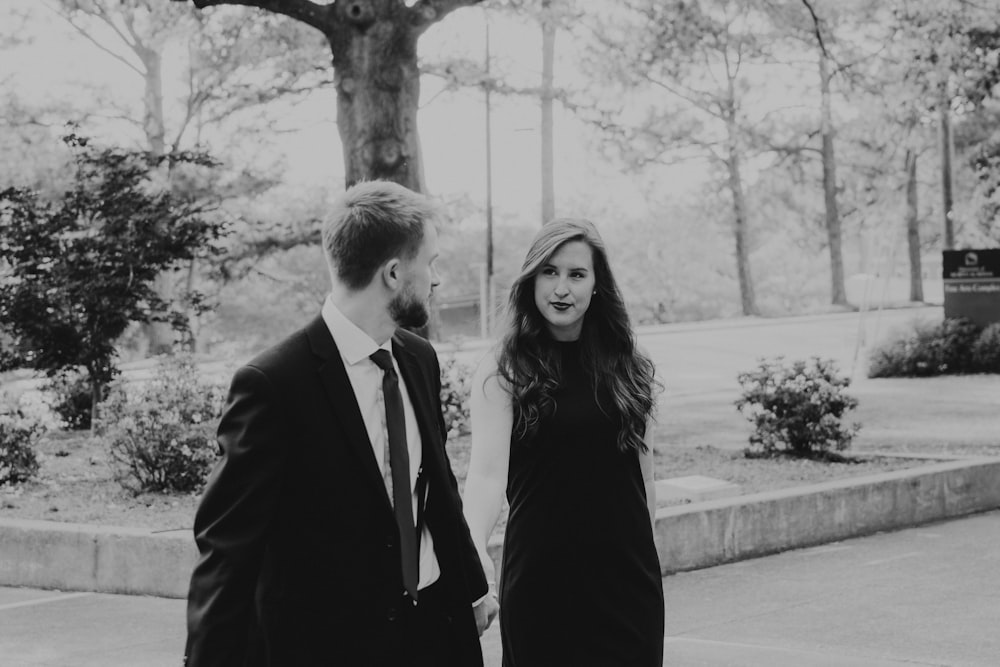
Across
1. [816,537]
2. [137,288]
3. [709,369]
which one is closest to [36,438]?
[137,288]

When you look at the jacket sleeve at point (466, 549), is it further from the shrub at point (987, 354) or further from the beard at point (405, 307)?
the shrub at point (987, 354)

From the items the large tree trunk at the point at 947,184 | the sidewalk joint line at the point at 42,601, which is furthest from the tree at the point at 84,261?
the large tree trunk at the point at 947,184

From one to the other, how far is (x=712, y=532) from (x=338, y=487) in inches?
222

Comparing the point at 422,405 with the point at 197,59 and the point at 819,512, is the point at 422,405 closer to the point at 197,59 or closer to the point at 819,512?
the point at 819,512

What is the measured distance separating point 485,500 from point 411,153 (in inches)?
327

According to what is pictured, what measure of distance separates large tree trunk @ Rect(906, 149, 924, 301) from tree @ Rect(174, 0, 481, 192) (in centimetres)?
4143

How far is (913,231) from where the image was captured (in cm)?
5528

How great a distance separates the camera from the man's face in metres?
2.90

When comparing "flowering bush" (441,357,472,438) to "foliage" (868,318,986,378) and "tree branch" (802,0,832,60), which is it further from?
"foliage" (868,318,986,378)

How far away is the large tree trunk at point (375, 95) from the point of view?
11.7m

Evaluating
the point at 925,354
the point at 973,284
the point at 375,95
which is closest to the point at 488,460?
the point at 375,95

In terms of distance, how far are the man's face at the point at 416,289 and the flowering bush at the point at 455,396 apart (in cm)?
865

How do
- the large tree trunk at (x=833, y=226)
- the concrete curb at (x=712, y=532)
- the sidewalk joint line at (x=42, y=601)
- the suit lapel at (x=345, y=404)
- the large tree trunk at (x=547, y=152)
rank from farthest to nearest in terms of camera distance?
the large tree trunk at (x=833, y=226), the large tree trunk at (x=547, y=152), the concrete curb at (x=712, y=532), the sidewalk joint line at (x=42, y=601), the suit lapel at (x=345, y=404)

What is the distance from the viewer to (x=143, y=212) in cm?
1338
